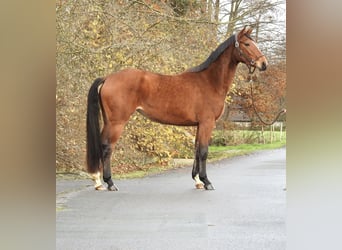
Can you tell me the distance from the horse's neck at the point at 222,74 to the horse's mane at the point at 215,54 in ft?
0.11

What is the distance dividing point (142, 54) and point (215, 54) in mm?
498

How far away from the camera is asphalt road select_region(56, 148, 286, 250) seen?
3.10 m

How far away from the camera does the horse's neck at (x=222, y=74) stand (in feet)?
10.7

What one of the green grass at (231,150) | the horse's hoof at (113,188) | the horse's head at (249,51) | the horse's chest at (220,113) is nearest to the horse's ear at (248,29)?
the horse's head at (249,51)

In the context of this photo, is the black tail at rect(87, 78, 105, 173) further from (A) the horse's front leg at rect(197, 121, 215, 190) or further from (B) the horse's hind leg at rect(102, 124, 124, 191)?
(A) the horse's front leg at rect(197, 121, 215, 190)

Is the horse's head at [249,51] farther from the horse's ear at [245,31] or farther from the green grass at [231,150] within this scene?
the green grass at [231,150]

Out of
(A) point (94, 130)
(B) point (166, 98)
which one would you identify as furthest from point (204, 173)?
(A) point (94, 130)

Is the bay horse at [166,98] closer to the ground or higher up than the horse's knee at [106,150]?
higher up

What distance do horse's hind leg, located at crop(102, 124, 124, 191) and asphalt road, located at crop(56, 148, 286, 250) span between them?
113 millimetres

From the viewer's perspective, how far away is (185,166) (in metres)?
3.23

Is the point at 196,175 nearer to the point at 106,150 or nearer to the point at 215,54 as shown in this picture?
the point at 106,150

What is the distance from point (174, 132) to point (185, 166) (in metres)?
0.24

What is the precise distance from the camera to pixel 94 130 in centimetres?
324
